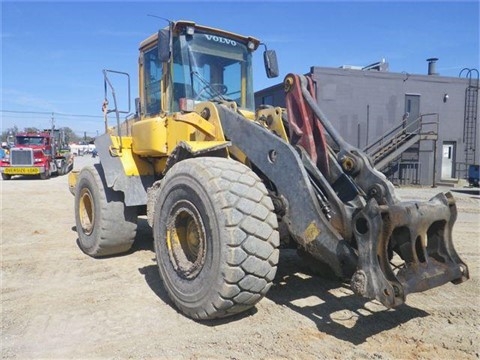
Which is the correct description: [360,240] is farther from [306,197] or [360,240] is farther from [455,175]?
[455,175]

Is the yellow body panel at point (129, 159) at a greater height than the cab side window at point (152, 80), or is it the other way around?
the cab side window at point (152, 80)

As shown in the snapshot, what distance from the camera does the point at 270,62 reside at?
607cm

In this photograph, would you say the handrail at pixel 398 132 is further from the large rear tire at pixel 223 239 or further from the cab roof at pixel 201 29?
the large rear tire at pixel 223 239

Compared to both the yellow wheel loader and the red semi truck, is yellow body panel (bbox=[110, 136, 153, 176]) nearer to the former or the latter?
the yellow wheel loader

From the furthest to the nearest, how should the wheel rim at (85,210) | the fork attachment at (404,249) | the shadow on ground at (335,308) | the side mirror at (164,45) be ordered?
1. the wheel rim at (85,210)
2. the side mirror at (164,45)
3. the shadow on ground at (335,308)
4. the fork attachment at (404,249)

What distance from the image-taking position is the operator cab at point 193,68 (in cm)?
500

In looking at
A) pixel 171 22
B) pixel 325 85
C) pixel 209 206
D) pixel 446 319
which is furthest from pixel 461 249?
pixel 325 85

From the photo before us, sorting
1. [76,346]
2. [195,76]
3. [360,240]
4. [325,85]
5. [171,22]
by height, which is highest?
[325,85]

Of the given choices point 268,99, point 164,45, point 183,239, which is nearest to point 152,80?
point 164,45

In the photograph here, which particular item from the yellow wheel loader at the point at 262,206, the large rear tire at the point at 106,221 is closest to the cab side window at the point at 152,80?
the yellow wheel loader at the point at 262,206

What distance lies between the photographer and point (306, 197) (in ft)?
11.1

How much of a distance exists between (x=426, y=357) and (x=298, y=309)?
1.20 m

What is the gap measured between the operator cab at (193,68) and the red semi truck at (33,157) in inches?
777

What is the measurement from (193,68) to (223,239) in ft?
8.39
